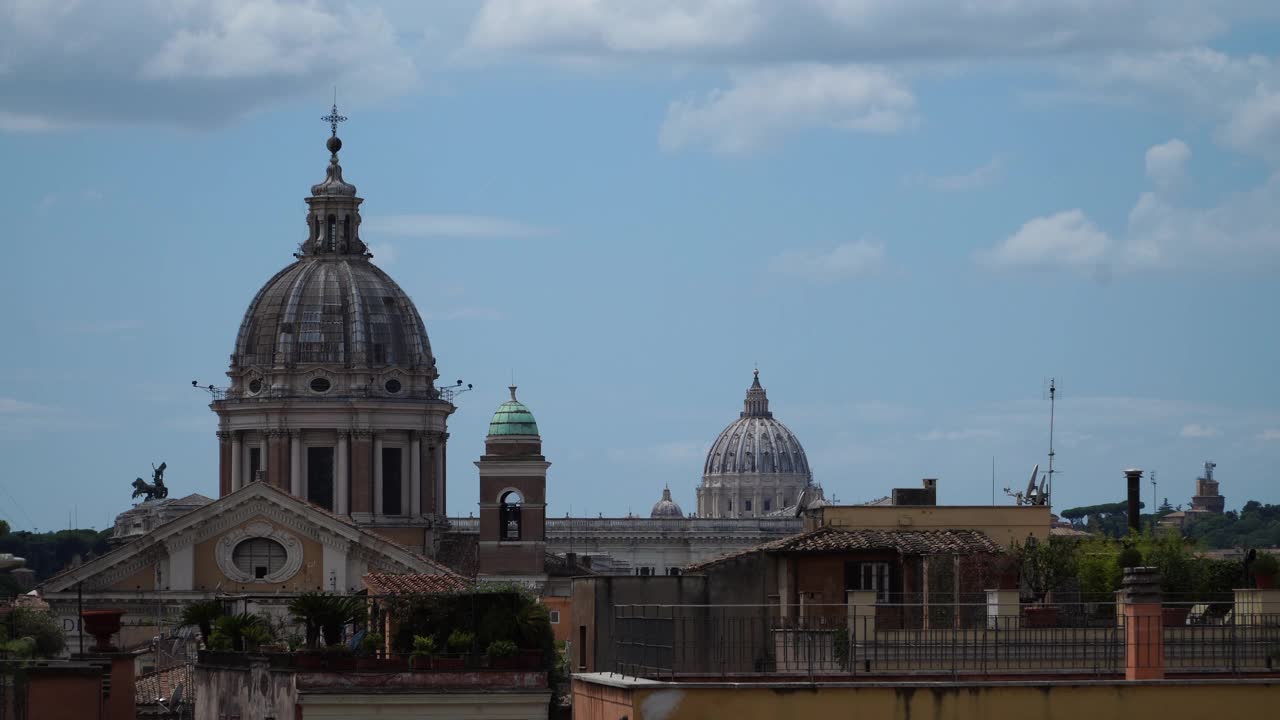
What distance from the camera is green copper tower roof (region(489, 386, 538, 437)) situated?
12950cm

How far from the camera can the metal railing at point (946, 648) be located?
Answer: 132ft

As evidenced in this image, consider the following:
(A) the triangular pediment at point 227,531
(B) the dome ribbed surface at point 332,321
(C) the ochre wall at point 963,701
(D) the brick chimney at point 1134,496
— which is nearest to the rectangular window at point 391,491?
(B) the dome ribbed surface at point 332,321

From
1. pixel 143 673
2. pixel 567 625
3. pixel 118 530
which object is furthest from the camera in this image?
pixel 118 530

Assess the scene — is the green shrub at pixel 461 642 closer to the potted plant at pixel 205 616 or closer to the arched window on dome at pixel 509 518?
the potted plant at pixel 205 616

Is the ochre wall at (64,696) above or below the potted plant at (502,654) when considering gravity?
below

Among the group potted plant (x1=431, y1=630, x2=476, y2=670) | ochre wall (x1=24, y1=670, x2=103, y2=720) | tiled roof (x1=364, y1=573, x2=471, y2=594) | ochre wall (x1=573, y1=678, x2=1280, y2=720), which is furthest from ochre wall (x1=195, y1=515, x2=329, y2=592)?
ochre wall (x1=573, y1=678, x2=1280, y2=720)

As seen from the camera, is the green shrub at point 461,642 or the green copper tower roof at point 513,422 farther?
the green copper tower roof at point 513,422

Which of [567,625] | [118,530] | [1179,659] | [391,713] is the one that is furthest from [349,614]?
[118,530]

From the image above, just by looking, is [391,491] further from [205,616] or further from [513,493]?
[205,616]

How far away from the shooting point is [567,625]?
79.3 metres

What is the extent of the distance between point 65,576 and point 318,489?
2536cm

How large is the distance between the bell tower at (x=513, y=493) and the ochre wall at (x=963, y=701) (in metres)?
89.1

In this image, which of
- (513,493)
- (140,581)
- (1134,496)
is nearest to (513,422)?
(513,493)

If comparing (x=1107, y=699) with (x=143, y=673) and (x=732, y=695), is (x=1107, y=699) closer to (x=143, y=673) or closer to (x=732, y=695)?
(x=732, y=695)
